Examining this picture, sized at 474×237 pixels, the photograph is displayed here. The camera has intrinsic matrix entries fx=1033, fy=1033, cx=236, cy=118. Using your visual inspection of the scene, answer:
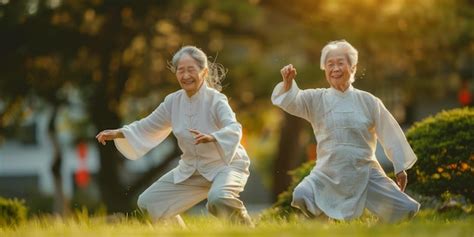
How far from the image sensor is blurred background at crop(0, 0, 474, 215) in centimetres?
1794

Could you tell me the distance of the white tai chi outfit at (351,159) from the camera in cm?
808

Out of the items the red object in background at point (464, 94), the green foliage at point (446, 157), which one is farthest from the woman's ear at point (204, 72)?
the red object in background at point (464, 94)

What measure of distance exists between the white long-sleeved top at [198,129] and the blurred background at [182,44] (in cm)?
842

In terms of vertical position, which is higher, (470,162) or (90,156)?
(470,162)

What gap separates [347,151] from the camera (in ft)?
26.8

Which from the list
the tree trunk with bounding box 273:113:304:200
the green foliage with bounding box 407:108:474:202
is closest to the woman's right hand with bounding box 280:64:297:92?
the green foliage with bounding box 407:108:474:202

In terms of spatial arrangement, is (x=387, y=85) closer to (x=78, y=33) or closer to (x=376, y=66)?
(x=376, y=66)

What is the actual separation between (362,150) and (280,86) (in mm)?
836

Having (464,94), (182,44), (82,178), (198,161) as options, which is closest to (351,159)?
(198,161)

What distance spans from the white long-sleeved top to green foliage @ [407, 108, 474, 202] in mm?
2285

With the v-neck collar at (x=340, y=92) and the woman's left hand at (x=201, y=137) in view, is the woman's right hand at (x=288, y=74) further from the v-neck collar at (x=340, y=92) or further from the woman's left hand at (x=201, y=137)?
the woman's left hand at (x=201, y=137)

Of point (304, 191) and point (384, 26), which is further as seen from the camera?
point (384, 26)

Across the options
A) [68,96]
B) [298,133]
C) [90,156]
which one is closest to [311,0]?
[298,133]

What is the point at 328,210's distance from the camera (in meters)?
8.05
